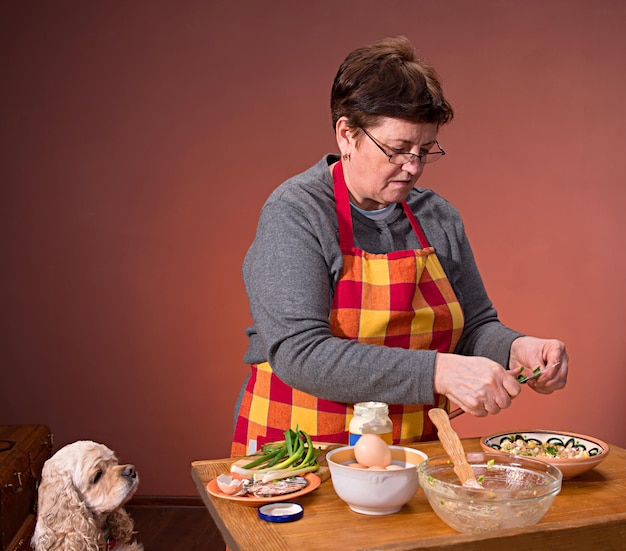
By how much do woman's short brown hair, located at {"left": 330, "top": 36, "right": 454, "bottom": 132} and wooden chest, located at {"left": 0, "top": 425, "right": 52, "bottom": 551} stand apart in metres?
1.75

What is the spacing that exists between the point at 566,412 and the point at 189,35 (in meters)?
2.38

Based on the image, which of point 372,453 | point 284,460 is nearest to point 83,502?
point 284,460

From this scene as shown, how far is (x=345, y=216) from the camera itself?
1766 mm

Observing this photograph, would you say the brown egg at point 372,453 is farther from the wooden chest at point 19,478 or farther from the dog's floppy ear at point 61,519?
the wooden chest at point 19,478

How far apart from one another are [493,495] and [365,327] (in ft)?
1.83

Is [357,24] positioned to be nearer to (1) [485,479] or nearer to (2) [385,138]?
(2) [385,138]

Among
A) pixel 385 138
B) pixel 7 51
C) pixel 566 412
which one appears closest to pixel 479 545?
pixel 385 138

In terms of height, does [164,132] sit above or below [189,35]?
below

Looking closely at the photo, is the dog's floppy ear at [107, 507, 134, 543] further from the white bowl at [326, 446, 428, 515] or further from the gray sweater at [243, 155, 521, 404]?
the white bowl at [326, 446, 428, 515]

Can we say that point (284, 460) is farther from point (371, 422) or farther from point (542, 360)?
point (542, 360)

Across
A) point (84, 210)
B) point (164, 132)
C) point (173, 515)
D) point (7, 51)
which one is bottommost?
point (173, 515)

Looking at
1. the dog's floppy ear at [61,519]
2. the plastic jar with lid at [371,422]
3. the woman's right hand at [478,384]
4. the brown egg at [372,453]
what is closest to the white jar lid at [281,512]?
the brown egg at [372,453]

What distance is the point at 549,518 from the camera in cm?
123

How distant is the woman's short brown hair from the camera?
1.67m
